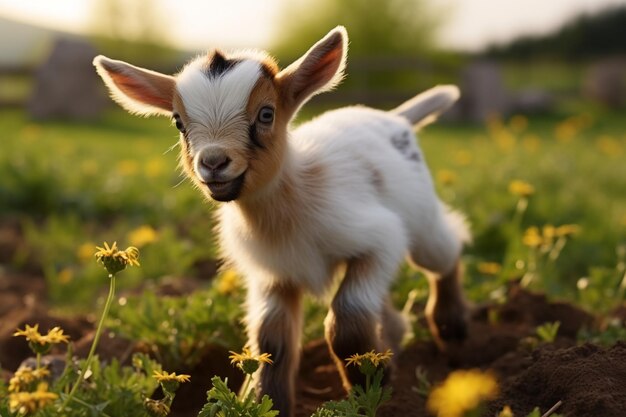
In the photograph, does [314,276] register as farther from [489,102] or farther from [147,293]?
[489,102]

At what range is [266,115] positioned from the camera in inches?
139

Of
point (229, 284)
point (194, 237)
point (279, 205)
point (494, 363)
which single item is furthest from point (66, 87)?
point (494, 363)

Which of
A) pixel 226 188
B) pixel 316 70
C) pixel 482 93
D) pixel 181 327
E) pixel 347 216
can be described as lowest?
pixel 482 93

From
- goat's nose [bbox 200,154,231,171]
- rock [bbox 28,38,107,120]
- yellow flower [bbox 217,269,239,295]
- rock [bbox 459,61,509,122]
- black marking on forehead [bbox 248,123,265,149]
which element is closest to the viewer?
goat's nose [bbox 200,154,231,171]

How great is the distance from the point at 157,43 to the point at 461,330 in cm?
2797

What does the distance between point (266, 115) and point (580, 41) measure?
27.6 m

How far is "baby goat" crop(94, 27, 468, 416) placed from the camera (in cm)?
343

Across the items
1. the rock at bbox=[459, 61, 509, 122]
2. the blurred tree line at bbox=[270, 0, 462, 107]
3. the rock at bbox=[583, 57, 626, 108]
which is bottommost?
the rock at bbox=[583, 57, 626, 108]

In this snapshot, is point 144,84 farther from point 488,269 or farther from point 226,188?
point 488,269

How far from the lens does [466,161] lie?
27.2 ft

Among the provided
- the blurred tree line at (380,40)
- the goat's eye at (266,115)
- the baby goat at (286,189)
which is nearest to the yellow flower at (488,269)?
the baby goat at (286,189)

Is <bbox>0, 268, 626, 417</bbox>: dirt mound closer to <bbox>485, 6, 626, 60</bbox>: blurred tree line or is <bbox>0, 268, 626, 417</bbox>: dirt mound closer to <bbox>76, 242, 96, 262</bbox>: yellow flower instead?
<bbox>76, 242, 96, 262</bbox>: yellow flower

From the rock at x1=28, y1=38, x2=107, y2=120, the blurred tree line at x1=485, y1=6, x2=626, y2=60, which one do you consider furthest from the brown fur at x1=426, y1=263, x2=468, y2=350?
the blurred tree line at x1=485, y1=6, x2=626, y2=60

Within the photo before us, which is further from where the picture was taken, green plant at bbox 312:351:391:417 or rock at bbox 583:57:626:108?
rock at bbox 583:57:626:108
